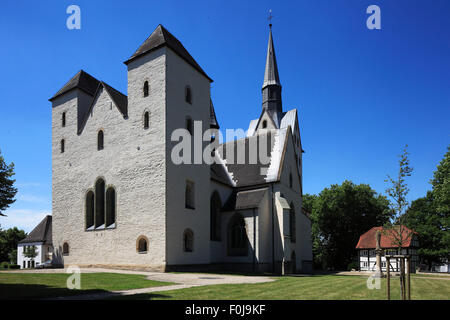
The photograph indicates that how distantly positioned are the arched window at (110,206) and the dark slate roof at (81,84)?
1055cm

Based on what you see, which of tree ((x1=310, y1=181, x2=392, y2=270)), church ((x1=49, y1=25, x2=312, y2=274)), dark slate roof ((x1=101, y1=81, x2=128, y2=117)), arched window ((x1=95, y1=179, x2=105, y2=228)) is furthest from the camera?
tree ((x1=310, y1=181, x2=392, y2=270))

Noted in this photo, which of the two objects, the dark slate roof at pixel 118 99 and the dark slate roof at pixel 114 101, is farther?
the dark slate roof at pixel 114 101

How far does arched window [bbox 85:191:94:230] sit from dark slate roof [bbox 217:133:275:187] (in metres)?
13.3

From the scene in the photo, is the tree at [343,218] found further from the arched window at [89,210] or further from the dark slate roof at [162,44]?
the arched window at [89,210]

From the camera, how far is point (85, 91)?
3120 cm

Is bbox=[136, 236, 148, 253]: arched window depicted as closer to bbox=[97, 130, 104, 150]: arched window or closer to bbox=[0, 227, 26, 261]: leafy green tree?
bbox=[97, 130, 104, 150]: arched window

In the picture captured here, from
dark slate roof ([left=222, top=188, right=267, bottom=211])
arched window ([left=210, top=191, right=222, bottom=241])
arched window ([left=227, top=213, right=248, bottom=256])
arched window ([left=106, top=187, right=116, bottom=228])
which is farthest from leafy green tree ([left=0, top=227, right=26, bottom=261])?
arched window ([left=227, top=213, right=248, bottom=256])

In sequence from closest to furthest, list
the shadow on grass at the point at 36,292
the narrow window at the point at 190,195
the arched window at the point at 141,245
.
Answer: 1. the shadow on grass at the point at 36,292
2. the arched window at the point at 141,245
3. the narrow window at the point at 190,195

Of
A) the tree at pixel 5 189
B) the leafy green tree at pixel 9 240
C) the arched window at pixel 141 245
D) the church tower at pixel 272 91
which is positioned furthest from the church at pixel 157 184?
the leafy green tree at pixel 9 240

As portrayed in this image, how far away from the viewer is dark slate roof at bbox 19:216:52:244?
47.8 meters

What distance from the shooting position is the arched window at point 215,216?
30.1 metres

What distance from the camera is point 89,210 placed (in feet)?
91.7

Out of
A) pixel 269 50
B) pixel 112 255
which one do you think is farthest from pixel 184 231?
pixel 269 50
